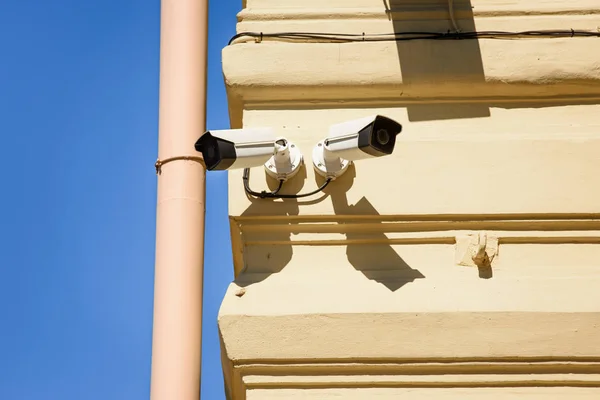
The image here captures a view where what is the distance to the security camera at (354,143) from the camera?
4602 mm

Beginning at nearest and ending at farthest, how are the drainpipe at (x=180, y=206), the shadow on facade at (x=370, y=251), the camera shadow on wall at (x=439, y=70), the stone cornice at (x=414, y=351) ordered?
the stone cornice at (x=414, y=351), the shadow on facade at (x=370, y=251), the drainpipe at (x=180, y=206), the camera shadow on wall at (x=439, y=70)

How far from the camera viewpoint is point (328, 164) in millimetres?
4961

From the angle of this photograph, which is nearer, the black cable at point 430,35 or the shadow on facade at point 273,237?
the shadow on facade at point 273,237

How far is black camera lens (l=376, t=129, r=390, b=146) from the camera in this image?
461cm

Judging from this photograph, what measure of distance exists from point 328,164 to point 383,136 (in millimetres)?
405

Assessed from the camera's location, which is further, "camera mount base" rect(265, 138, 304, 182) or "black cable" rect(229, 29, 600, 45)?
"black cable" rect(229, 29, 600, 45)

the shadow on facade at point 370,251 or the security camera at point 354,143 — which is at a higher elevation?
the security camera at point 354,143

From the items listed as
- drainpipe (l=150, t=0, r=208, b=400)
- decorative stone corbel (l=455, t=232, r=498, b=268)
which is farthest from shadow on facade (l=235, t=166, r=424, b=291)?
drainpipe (l=150, t=0, r=208, b=400)

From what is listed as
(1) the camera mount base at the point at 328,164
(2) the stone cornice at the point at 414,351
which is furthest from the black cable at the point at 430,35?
(2) the stone cornice at the point at 414,351

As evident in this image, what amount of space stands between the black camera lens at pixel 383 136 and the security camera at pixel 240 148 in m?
0.47

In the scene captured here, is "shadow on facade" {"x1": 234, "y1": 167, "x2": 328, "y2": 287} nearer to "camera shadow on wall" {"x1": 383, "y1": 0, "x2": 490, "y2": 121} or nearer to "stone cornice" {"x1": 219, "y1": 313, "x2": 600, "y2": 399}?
"stone cornice" {"x1": 219, "y1": 313, "x2": 600, "y2": 399}

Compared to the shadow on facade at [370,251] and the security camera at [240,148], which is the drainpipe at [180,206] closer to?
the security camera at [240,148]

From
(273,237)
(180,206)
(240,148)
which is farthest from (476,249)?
(180,206)

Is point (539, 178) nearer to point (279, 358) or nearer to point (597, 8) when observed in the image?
point (597, 8)
